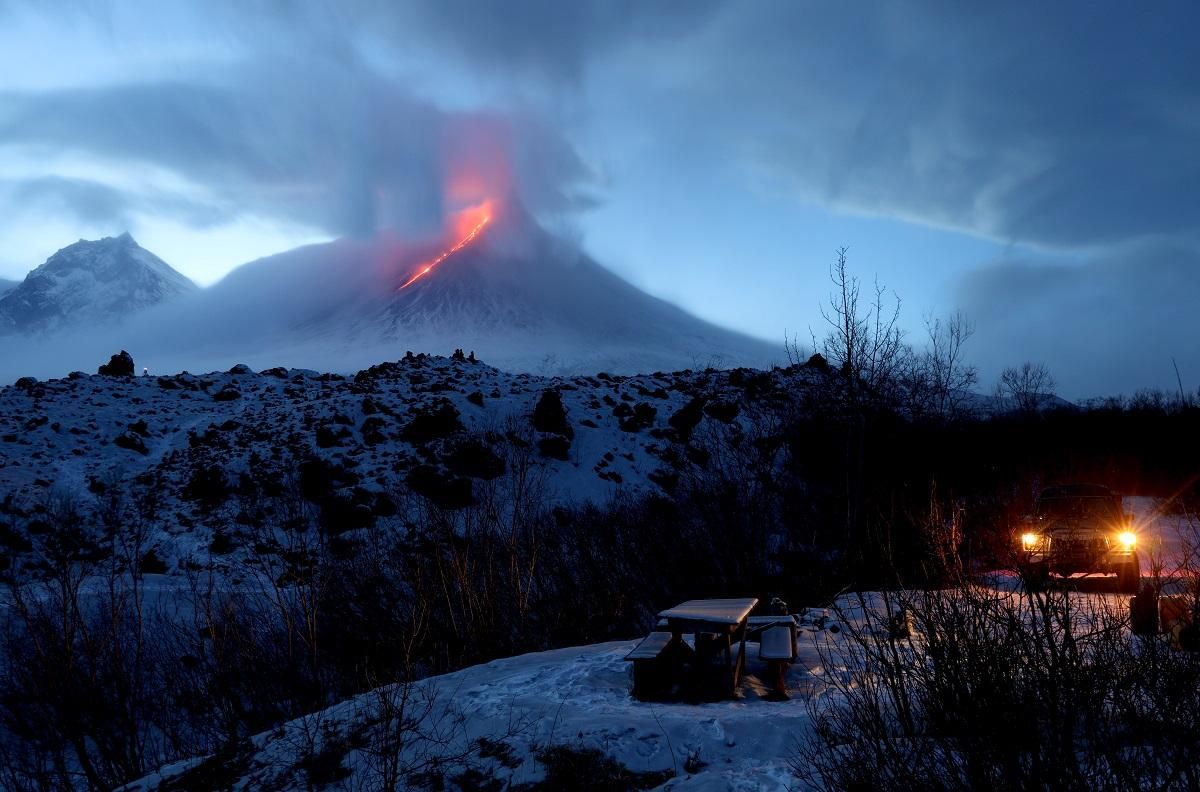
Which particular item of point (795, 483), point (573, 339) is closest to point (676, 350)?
point (573, 339)

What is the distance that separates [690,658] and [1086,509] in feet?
29.1

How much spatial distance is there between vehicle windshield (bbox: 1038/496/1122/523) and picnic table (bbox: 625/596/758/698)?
24.5 feet

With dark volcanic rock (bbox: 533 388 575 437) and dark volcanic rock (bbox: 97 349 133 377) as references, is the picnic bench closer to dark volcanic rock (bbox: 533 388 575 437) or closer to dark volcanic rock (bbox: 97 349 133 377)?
dark volcanic rock (bbox: 533 388 575 437)

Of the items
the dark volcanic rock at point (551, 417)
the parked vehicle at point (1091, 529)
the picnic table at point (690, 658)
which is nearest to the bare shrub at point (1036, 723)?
the picnic table at point (690, 658)

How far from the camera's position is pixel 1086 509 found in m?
12.1

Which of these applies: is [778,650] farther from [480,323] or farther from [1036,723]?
[480,323]

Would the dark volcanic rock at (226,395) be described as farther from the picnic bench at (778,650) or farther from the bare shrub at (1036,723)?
the bare shrub at (1036,723)

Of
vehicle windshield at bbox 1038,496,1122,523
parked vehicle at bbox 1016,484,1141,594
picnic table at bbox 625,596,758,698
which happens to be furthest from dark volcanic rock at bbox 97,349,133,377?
vehicle windshield at bbox 1038,496,1122,523

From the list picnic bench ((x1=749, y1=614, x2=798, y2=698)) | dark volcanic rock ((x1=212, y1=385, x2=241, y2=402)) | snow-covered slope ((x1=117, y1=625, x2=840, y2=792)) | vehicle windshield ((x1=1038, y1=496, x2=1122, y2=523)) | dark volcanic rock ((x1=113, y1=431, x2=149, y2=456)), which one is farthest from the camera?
dark volcanic rock ((x1=212, y1=385, x2=241, y2=402))

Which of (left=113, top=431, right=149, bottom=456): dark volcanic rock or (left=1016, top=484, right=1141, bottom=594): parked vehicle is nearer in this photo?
(left=1016, top=484, right=1141, bottom=594): parked vehicle

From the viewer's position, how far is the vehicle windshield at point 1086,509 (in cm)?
1180

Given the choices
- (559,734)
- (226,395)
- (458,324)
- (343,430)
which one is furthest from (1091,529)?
(458,324)

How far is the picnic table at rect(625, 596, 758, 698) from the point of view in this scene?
7.12 m

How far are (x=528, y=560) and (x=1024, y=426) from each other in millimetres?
26221
